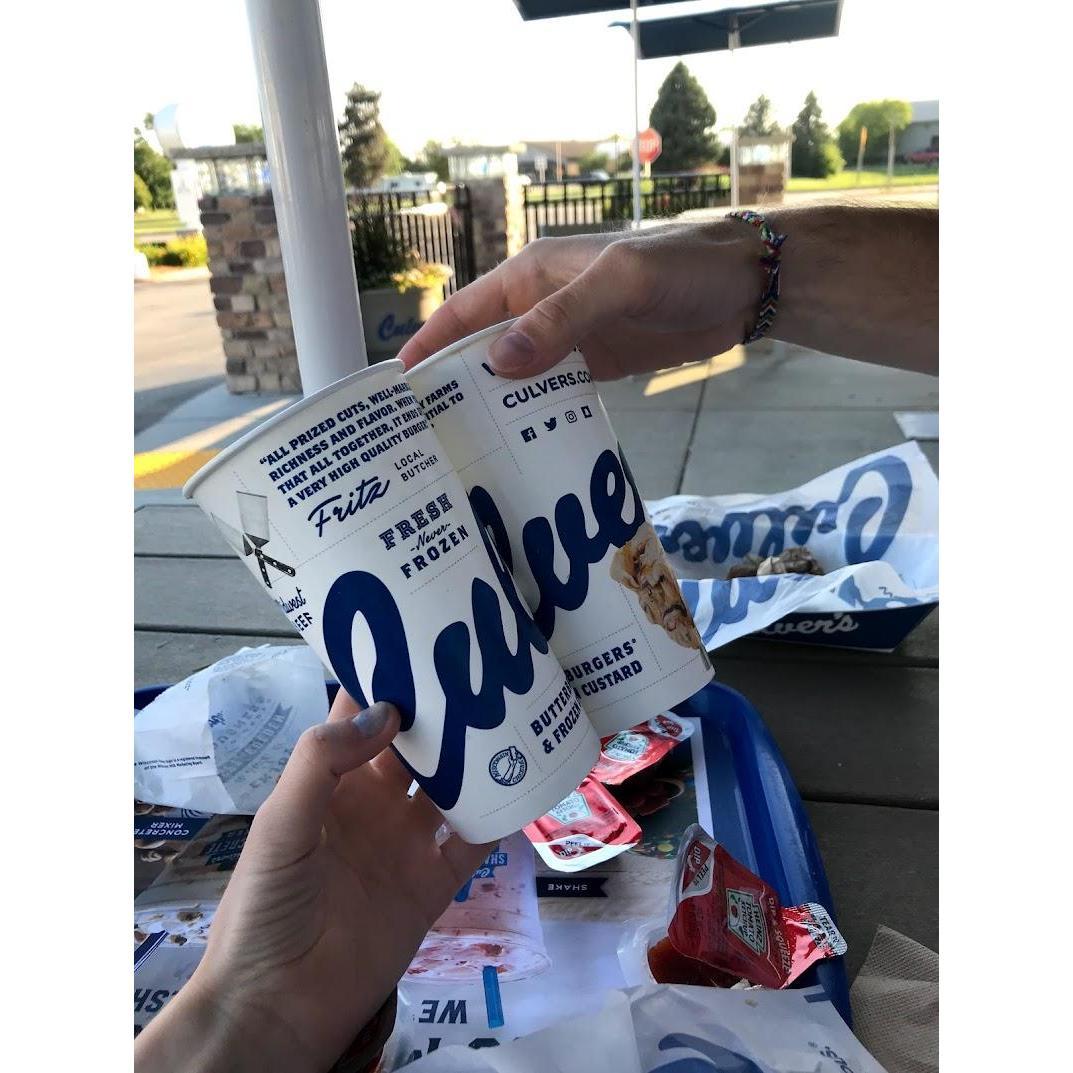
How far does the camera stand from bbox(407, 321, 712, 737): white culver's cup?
37.0 inches

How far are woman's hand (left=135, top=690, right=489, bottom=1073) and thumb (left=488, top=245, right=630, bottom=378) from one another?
14.4 inches

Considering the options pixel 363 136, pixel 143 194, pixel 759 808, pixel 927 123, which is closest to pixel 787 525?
pixel 759 808

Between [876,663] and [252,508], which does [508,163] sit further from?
[252,508]

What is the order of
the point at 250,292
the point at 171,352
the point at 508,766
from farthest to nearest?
the point at 171,352 < the point at 250,292 < the point at 508,766

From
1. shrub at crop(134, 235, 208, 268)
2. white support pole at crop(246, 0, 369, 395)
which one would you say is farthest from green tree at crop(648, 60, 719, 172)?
white support pole at crop(246, 0, 369, 395)

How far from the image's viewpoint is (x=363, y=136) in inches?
660

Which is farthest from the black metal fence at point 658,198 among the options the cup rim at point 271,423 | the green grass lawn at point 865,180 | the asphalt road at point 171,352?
the green grass lawn at point 865,180

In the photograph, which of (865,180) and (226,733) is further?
(865,180)

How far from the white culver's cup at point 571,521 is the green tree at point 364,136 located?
12.8 m

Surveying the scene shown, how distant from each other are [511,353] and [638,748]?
0.96 m

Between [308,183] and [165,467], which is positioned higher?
[308,183]

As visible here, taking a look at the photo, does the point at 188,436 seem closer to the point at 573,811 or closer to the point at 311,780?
the point at 573,811

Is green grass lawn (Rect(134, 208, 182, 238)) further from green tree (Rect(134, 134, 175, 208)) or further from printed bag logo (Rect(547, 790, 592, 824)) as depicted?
printed bag logo (Rect(547, 790, 592, 824))

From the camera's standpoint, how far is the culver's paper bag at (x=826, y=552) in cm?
205
